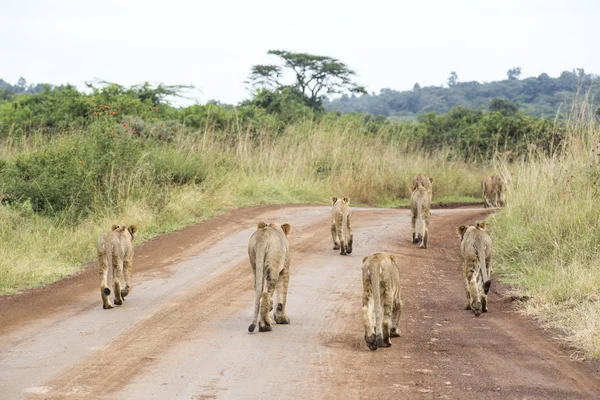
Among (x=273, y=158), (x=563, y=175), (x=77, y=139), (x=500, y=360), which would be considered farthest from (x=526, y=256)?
(x=273, y=158)

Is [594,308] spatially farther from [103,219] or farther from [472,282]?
[103,219]

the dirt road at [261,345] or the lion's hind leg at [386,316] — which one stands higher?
the lion's hind leg at [386,316]

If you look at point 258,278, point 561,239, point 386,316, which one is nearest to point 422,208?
point 561,239

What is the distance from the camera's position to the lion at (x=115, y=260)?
9781 millimetres

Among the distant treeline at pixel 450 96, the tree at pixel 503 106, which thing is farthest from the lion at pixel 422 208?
the distant treeline at pixel 450 96

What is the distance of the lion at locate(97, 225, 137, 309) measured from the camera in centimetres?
978

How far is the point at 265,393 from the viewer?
6.52m

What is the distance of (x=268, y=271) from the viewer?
850cm

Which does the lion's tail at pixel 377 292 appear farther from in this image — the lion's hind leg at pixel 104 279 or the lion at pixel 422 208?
the lion at pixel 422 208

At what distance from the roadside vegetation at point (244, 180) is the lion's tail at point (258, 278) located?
10.5ft

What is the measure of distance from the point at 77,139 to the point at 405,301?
406 inches

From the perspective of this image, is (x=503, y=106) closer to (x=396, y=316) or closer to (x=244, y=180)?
(x=244, y=180)

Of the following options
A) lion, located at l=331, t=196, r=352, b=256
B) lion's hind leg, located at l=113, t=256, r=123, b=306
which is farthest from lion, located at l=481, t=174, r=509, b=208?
lion's hind leg, located at l=113, t=256, r=123, b=306

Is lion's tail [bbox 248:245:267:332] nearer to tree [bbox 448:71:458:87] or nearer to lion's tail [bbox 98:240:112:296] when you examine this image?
lion's tail [bbox 98:240:112:296]
